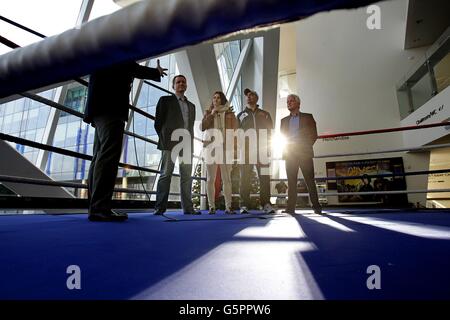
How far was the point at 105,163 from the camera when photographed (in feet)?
4.41

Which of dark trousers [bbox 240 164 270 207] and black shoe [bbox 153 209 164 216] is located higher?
dark trousers [bbox 240 164 270 207]

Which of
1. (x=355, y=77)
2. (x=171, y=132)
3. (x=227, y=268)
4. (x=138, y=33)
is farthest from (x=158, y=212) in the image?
(x=355, y=77)

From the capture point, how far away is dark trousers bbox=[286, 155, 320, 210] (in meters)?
2.11

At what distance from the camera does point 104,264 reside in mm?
494

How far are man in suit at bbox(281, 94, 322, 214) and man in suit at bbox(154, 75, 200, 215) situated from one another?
0.76 metres

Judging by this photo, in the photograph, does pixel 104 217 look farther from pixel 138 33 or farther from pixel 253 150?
pixel 253 150

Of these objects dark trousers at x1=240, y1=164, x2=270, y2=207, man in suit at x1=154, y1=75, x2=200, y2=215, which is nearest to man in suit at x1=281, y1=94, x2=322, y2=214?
dark trousers at x1=240, y1=164, x2=270, y2=207

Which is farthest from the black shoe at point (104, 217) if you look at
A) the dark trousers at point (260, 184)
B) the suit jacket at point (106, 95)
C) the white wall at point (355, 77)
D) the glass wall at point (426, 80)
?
the white wall at point (355, 77)

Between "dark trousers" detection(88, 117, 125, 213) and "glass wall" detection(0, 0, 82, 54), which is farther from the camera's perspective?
"glass wall" detection(0, 0, 82, 54)

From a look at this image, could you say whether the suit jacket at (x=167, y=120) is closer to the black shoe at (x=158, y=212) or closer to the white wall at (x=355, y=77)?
the black shoe at (x=158, y=212)

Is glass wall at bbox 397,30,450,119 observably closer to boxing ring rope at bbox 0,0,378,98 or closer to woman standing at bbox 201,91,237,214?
woman standing at bbox 201,91,237,214

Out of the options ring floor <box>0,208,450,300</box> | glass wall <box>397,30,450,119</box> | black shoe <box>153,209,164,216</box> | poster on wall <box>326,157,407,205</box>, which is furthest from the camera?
poster on wall <box>326,157,407,205</box>

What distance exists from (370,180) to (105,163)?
6.25 metres

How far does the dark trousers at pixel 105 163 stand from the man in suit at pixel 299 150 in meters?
1.30
